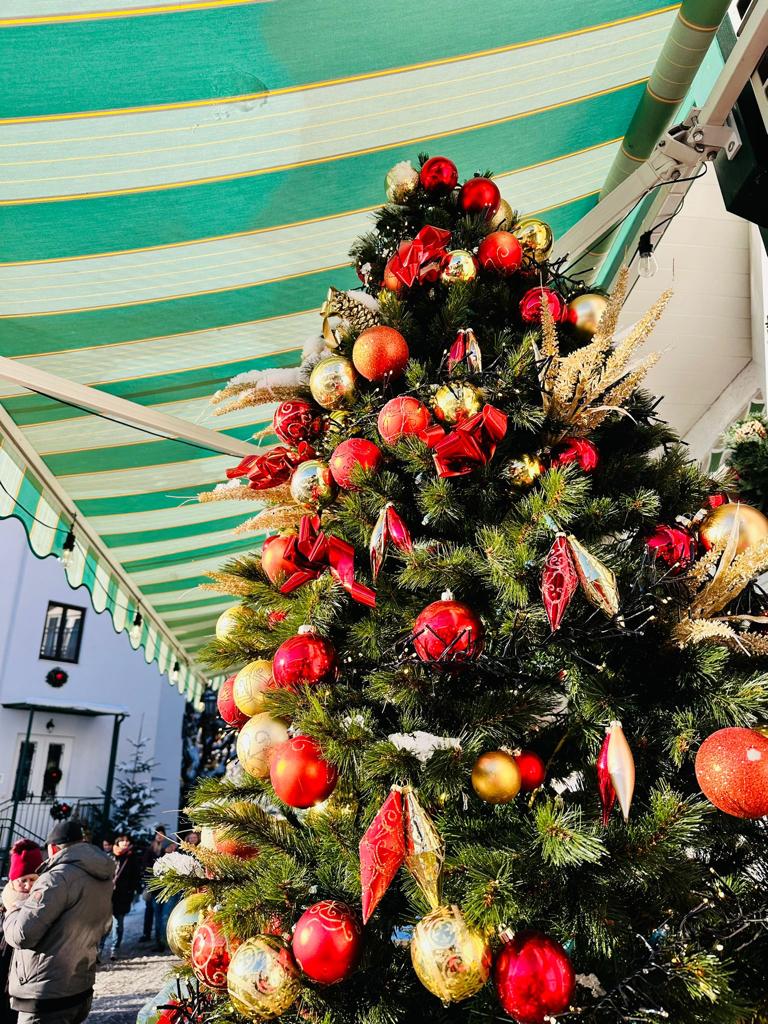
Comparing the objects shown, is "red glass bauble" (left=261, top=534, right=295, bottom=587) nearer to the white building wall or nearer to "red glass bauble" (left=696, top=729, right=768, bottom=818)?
"red glass bauble" (left=696, top=729, right=768, bottom=818)

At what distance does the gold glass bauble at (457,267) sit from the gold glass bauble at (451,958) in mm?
1294

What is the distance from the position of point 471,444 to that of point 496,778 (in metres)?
0.60

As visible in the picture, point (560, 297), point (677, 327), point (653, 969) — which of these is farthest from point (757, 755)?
point (677, 327)

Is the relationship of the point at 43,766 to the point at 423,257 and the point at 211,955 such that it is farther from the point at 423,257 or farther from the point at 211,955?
the point at 423,257

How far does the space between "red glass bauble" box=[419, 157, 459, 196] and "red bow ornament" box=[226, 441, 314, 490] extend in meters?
0.82

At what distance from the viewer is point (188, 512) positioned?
4152 millimetres

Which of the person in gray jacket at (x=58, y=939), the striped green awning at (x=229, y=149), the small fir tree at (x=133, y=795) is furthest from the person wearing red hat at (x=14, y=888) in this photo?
the small fir tree at (x=133, y=795)

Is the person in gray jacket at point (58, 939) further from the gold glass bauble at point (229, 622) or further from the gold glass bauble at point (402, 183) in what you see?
the gold glass bauble at point (402, 183)

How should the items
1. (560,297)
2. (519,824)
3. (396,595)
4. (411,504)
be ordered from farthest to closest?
(560,297), (411,504), (396,595), (519,824)

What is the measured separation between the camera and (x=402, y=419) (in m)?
1.34

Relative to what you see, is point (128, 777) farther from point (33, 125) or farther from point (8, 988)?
point (33, 125)

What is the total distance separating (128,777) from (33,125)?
15255 millimetres

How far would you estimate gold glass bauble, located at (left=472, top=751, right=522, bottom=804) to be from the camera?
1.03 m

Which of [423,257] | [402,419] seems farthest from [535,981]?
[423,257]
